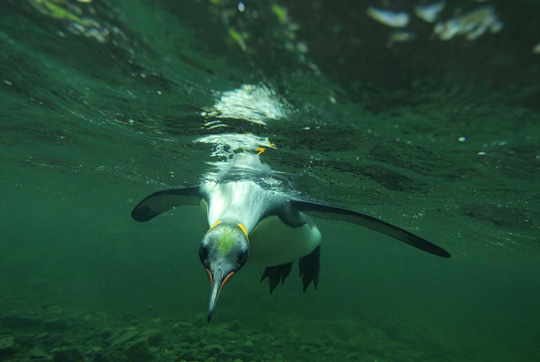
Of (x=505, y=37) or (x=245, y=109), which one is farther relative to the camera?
(x=245, y=109)

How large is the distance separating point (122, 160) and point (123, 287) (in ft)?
39.2

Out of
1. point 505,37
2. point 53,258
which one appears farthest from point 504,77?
point 53,258

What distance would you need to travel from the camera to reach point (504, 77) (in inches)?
122

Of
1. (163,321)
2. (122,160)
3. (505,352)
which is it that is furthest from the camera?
(505,352)

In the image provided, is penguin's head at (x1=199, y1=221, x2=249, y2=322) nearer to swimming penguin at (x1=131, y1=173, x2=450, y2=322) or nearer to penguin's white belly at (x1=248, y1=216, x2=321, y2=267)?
swimming penguin at (x1=131, y1=173, x2=450, y2=322)

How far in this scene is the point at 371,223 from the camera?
440 cm

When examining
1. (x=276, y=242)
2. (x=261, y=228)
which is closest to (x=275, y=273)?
(x=276, y=242)

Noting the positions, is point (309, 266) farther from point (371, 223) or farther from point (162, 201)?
point (162, 201)

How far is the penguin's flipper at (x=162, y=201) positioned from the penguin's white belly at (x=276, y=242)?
2.07 meters

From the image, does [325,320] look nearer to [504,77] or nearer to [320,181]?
[320,181]

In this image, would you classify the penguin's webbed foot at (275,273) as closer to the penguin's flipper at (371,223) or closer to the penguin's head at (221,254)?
the penguin's flipper at (371,223)

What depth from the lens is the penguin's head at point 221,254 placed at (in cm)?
260

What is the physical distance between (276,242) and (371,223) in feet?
4.68

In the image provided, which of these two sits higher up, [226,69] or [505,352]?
[226,69]
